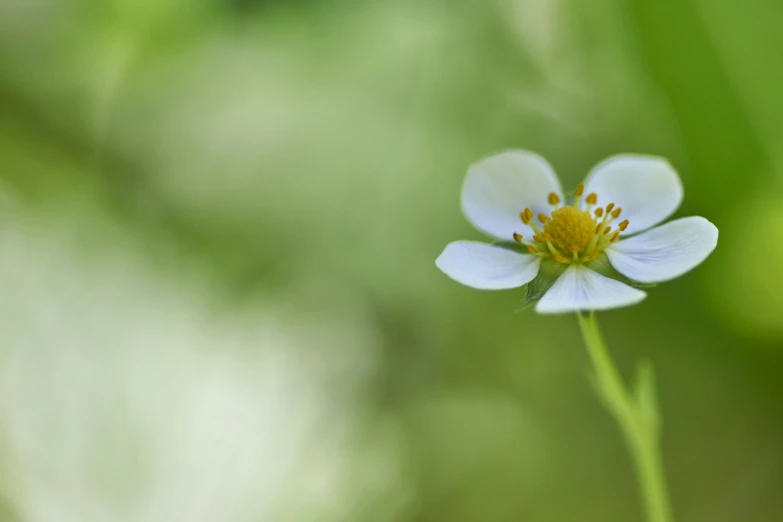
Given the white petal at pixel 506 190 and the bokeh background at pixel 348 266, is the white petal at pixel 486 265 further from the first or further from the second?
the bokeh background at pixel 348 266

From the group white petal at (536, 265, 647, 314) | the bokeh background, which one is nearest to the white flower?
white petal at (536, 265, 647, 314)

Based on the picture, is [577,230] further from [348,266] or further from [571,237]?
[348,266]

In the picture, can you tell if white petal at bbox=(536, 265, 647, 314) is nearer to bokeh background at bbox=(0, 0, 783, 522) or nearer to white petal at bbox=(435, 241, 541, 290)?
white petal at bbox=(435, 241, 541, 290)

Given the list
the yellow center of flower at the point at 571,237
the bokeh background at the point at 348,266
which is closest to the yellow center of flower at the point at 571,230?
the yellow center of flower at the point at 571,237

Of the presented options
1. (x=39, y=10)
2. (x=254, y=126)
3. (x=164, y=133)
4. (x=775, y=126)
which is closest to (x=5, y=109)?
(x=39, y=10)

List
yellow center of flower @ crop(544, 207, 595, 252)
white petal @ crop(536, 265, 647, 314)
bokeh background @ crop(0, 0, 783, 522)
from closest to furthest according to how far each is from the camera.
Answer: white petal @ crop(536, 265, 647, 314) < yellow center of flower @ crop(544, 207, 595, 252) < bokeh background @ crop(0, 0, 783, 522)

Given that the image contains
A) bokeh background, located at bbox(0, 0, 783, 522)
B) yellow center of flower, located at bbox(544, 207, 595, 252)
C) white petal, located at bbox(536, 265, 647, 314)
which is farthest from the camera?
bokeh background, located at bbox(0, 0, 783, 522)

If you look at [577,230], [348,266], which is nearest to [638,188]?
[577,230]
